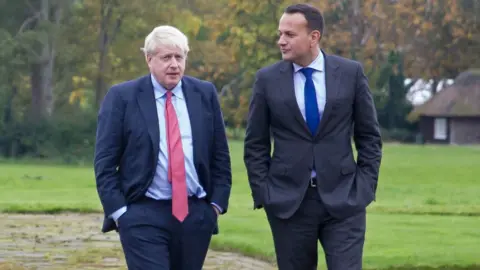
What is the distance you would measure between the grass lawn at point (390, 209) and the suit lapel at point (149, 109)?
17.8 ft

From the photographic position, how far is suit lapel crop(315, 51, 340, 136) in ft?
21.8

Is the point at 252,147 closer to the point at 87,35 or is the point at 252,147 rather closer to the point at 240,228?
the point at 240,228

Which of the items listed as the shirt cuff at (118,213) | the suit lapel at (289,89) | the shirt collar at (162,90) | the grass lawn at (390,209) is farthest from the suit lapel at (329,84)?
the grass lawn at (390,209)

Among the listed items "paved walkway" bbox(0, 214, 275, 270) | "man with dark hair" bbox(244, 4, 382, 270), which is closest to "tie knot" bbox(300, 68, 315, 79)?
"man with dark hair" bbox(244, 4, 382, 270)

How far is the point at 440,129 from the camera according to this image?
81.4 meters

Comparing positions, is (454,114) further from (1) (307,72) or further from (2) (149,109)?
(2) (149,109)

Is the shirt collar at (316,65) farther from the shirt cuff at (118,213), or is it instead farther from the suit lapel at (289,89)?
the shirt cuff at (118,213)

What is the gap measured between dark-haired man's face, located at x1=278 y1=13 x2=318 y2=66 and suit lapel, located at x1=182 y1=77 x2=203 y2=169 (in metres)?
0.58

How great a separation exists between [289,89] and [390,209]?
13.9m

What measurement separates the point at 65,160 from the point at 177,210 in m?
36.7

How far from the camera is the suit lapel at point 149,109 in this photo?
6.31m

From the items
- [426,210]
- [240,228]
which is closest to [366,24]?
[426,210]

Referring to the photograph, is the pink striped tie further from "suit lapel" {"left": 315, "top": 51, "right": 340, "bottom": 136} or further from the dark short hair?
the dark short hair

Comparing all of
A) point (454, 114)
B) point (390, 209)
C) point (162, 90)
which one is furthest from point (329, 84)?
point (454, 114)
